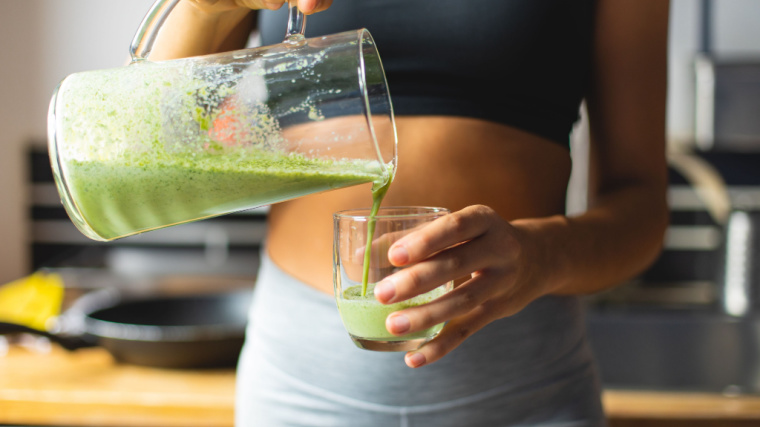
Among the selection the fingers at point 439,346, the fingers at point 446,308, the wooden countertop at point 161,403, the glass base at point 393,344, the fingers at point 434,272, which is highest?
the fingers at point 434,272

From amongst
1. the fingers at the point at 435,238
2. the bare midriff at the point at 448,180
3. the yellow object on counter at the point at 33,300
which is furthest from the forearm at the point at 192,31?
the yellow object on counter at the point at 33,300

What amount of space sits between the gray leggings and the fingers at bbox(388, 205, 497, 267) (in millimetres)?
330

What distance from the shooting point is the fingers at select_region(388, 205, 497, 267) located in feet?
1.73

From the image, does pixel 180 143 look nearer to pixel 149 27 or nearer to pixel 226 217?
pixel 149 27

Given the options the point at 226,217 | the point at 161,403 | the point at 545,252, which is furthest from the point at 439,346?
the point at 226,217

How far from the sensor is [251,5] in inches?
25.2

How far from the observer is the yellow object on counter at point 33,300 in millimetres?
1685

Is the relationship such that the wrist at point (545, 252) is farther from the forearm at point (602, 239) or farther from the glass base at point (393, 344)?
the glass base at point (393, 344)

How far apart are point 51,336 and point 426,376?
91 centimetres

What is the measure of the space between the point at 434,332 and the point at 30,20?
3.23 m

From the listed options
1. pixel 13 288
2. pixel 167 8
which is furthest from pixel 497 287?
pixel 13 288

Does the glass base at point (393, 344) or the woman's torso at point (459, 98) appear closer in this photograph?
the glass base at point (393, 344)

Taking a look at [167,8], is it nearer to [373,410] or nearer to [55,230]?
[373,410]

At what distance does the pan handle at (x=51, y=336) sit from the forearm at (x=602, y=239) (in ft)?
3.41
